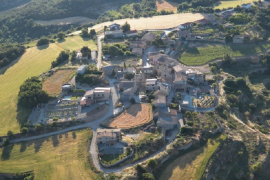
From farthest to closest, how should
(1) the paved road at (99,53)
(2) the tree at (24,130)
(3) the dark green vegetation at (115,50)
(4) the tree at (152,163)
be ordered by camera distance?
(3) the dark green vegetation at (115,50) → (1) the paved road at (99,53) → (2) the tree at (24,130) → (4) the tree at (152,163)

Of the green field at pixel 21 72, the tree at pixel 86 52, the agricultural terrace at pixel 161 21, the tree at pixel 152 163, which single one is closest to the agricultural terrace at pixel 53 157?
the green field at pixel 21 72

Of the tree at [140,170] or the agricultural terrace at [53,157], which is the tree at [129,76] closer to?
the agricultural terrace at [53,157]

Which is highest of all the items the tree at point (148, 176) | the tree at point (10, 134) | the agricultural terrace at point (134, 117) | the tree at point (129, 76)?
the tree at point (129, 76)

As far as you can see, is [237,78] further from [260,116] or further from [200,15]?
[200,15]

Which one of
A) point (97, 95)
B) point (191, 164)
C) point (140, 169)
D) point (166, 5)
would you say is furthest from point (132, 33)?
point (140, 169)

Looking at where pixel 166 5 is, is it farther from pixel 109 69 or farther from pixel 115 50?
pixel 109 69

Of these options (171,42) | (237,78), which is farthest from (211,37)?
(237,78)
